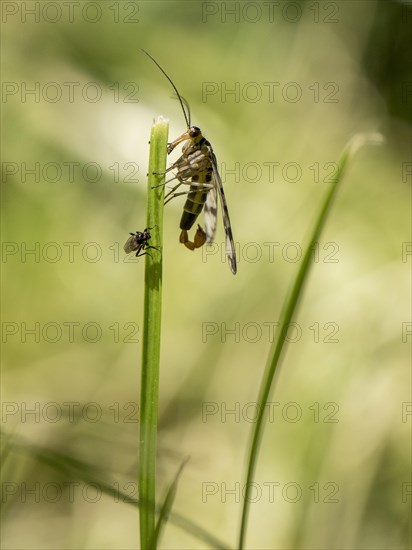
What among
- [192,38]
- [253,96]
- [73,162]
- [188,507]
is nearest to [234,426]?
[188,507]

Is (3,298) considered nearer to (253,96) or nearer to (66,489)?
(66,489)

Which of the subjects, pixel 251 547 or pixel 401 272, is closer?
pixel 251 547

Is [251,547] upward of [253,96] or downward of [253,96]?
downward

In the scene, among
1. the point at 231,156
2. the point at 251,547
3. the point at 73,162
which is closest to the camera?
the point at 251,547

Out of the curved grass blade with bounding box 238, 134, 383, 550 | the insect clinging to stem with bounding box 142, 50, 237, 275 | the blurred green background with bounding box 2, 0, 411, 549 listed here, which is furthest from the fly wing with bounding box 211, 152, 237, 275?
the blurred green background with bounding box 2, 0, 411, 549

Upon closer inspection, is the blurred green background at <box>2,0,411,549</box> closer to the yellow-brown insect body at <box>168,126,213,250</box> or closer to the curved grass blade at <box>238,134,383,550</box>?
the curved grass blade at <box>238,134,383,550</box>

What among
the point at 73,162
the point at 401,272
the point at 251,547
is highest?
the point at 73,162

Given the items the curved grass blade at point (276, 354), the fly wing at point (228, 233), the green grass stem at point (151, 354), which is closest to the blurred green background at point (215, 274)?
→ the green grass stem at point (151, 354)
